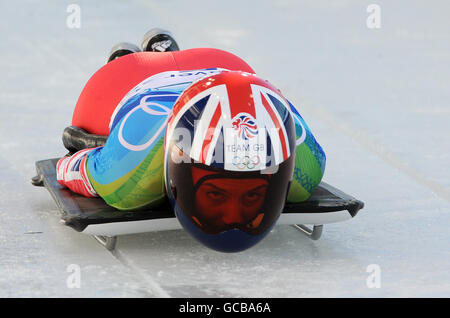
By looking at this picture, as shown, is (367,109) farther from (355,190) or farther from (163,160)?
(163,160)

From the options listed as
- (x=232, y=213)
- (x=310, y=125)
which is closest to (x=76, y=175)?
(x=232, y=213)

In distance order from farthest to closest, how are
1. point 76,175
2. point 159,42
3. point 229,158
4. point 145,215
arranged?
point 159,42
point 76,175
point 145,215
point 229,158

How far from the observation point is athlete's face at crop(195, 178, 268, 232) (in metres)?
3.31

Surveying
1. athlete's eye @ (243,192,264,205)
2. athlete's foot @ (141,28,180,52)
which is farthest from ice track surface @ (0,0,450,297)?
athlete's foot @ (141,28,180,52)

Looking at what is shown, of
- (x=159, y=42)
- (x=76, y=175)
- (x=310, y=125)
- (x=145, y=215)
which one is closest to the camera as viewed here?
(x=145, y=215)

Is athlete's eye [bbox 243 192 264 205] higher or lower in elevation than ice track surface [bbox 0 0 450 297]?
higher

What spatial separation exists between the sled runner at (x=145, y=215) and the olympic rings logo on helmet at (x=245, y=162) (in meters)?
0.56

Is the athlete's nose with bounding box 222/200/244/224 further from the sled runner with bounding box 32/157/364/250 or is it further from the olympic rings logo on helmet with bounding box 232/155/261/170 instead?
the sled runner with bounding box 32/157/364/250

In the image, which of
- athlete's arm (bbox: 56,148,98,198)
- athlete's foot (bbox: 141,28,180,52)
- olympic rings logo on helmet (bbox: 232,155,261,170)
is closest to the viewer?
olympic rings logo on helmet (bbox: 232,155,261,170)

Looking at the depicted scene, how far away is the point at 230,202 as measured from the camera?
3.34 metres

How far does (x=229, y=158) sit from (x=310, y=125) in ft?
10.6

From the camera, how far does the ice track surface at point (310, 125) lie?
362 centimetres

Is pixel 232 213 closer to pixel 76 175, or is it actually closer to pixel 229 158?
pixel 229 158
